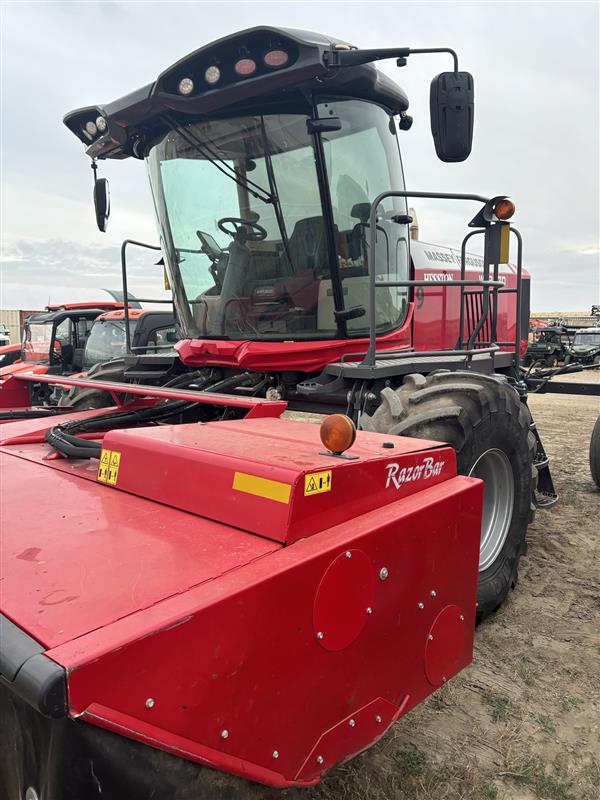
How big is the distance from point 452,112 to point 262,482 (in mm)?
1939

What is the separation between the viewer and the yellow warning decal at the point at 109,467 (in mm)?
2014

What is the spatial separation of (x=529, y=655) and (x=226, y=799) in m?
1.74

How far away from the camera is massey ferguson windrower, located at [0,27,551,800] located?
1.22 meters

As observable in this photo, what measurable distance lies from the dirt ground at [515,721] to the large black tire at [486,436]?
24 centimetres

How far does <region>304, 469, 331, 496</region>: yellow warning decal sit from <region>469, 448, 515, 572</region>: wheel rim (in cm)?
143

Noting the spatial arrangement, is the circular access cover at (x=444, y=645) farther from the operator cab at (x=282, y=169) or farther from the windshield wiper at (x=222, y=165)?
the windshield wiper at (x=222, y=165)

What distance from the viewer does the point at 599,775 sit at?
1.93 metres

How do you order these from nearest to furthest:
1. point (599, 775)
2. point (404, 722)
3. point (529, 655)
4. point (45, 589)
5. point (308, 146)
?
point (45, 589) < point (599, 775) < point (404, 722) < point (529, 655) < point (308, 146)

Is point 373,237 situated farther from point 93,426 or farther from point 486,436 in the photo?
point 93,426

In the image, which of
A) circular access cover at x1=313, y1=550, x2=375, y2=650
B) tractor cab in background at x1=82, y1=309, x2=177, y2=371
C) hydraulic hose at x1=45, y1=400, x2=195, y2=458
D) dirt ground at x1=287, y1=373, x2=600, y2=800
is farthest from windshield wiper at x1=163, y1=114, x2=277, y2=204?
tractor cab in background at x1=82, y1=309, x2=177, y2=371

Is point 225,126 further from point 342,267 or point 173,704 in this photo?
point 173,704

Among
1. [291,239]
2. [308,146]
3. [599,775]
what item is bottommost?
[599,775]

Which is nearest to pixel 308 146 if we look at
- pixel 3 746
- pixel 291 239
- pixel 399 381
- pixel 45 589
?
pixel 291 239

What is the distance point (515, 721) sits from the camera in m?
2.19
